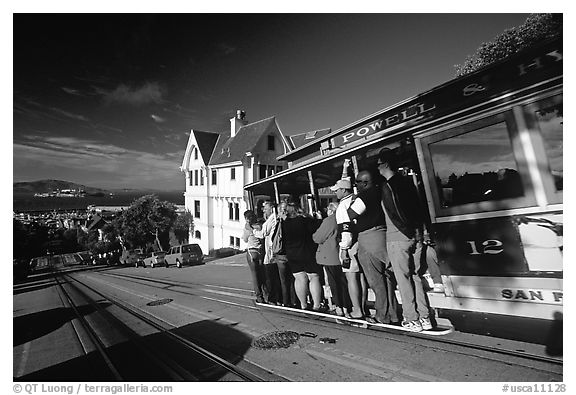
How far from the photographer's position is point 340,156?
4.21m

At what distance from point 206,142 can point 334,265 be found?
66.5 feet

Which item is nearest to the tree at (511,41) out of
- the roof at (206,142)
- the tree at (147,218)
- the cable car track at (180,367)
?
the cable car track at (180,367)

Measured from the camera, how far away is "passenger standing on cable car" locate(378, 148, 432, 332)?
140 inches

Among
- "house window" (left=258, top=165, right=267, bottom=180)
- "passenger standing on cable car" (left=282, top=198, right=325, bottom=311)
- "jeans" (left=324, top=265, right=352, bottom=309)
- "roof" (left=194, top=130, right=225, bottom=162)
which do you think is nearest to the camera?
"jeans" (left=324, top=265, right=352, bottom=309)

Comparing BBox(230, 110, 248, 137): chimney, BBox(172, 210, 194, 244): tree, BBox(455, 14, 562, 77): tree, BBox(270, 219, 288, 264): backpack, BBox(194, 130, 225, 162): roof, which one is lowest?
BBox(270, 219, 288, 264): backpack

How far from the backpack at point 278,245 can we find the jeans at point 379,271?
162 cm

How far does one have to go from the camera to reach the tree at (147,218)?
24.8 m

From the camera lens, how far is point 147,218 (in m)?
25.1

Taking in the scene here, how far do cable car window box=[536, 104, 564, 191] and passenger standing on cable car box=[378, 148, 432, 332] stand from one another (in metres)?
1.29

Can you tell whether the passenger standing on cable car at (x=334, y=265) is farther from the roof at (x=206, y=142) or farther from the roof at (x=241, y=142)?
the roof at (x=206, y=142)

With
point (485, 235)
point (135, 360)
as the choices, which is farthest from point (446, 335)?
point (135, 360)

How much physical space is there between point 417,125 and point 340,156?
1.14 metres

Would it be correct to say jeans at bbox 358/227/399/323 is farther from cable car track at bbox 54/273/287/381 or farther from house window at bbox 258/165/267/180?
house window at bbox 258/165/267/180

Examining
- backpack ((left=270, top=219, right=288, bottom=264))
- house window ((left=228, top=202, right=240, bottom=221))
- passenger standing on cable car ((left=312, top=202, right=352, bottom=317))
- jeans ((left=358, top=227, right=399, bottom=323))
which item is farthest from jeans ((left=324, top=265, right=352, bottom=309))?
house window ((left=228, top=202, right=240, bottom=221))
